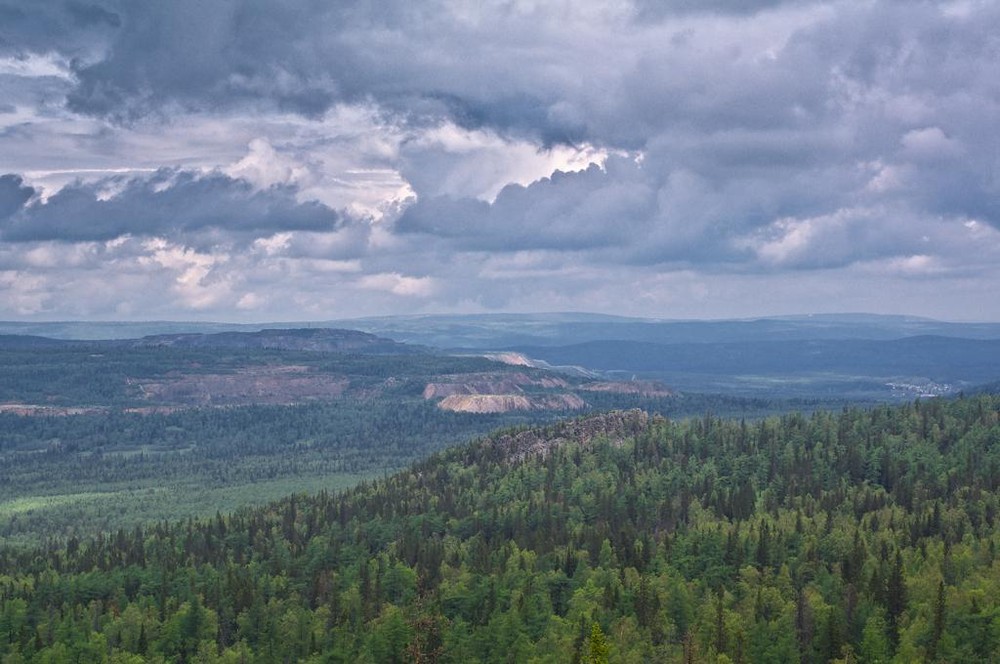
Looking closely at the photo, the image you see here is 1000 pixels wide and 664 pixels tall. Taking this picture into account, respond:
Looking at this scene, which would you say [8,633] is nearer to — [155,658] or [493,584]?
[155,658]

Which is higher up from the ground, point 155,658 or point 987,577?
point 987,577

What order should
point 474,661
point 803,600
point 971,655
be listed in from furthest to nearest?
1. point 803,600
2. point 474,661
3. point 971,655

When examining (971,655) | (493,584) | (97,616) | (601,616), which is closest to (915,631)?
(971,655)

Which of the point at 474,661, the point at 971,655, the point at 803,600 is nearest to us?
the point at 971,655

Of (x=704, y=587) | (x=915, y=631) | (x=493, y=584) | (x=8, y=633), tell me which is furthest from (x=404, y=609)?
(x=915, y=631)

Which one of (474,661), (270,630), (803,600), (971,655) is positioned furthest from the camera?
(270,630)

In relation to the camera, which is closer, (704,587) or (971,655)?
(971,655)

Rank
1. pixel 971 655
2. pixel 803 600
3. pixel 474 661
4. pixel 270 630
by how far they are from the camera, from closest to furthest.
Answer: pixel 971 655, pixel 474 661, pixel 803 600, pixel 270 630

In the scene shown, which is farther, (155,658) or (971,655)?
(155,658)

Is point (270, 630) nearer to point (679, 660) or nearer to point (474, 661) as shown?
point (474, 661)
